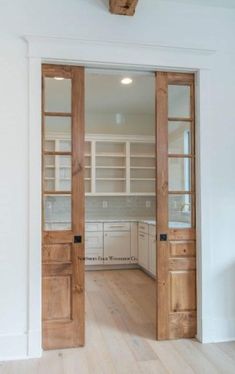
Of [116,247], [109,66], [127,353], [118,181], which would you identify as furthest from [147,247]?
[109,66]

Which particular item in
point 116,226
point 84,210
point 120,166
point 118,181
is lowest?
point 116,226

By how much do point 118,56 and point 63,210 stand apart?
4.72 feet

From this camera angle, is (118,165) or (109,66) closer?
(109,66)

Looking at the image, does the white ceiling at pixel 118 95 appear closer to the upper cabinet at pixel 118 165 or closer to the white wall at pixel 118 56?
the upper cabinet at pixel 118 165

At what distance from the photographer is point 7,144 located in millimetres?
Answer: 2760

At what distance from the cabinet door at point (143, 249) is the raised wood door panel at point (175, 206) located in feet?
8.07

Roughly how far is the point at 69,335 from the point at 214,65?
2774 millimetres

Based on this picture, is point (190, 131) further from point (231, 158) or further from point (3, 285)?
point (3, 285)

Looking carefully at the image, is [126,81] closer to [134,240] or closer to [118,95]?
[118,95]

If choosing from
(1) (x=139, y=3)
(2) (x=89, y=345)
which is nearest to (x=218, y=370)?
(2) (x=89, y=345)

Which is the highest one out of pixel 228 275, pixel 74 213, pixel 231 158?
pixel 231 158

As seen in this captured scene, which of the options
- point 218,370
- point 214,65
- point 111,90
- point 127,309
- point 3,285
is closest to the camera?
point 218,370

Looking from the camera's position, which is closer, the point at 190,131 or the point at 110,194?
the point at 190,131

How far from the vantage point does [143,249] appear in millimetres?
5742
